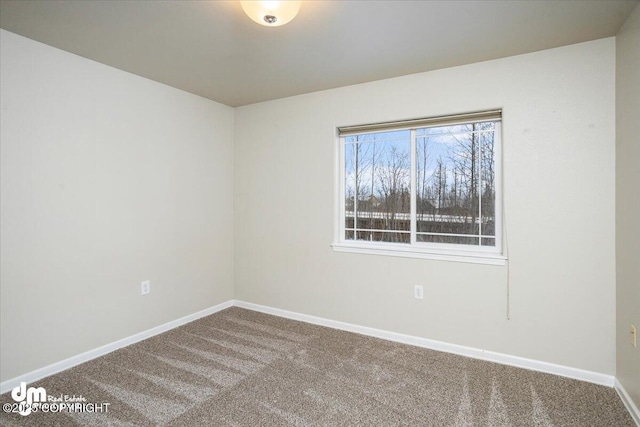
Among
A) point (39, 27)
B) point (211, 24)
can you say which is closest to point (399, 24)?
point (211, 24)

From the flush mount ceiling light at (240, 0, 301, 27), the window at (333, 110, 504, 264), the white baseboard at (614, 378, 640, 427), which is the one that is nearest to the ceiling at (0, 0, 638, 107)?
the flush mount ceiling light at (240, 0, 301, 27)

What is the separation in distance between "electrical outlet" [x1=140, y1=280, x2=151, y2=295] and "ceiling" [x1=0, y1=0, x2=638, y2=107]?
1.83 meters

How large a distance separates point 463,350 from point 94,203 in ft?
10.3

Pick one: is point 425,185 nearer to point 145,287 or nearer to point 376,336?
point 376,336

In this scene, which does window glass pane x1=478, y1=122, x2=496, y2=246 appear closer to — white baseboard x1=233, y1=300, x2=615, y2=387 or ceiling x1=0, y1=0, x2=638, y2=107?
ceiling x1=0, y1=0, x2=638, y2=107

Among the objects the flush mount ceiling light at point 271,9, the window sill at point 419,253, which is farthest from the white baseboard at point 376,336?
the flush mount ceiling light at point 271,9

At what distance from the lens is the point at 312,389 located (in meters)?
2.19

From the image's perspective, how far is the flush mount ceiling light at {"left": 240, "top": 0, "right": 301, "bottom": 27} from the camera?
66.4 inches

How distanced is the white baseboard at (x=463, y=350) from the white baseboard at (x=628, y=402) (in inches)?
3.2

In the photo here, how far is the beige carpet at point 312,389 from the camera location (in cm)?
190

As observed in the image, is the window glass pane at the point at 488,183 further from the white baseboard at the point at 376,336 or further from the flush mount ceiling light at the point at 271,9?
the flush mount ceiling light at the point at 271,9

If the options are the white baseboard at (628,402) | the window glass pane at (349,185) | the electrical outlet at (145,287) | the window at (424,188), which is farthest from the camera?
the window glass pane at (349,185)

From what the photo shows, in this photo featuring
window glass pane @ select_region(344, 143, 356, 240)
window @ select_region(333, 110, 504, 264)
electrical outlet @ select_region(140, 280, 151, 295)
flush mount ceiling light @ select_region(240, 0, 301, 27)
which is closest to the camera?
flush mount ceiling light @ select_region(240, 0, 301, 27)

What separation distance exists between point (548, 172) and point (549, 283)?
0.79 metres
